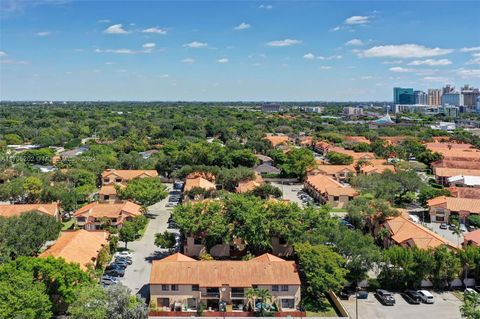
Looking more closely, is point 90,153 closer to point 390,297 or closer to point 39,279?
point 39,279

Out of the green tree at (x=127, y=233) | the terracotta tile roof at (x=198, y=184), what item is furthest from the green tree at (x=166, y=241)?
the terracotta tile roof at (x=198, y=184)

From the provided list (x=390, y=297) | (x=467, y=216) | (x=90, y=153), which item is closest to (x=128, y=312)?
(x=390, y=297)

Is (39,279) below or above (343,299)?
above

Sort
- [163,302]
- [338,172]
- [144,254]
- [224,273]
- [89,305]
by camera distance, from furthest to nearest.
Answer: [338,172] → [144,254] → [224,273] → [163,302] → [89,305]

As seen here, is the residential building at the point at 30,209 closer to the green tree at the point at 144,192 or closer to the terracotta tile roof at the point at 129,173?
the green tree at the point at 144,192

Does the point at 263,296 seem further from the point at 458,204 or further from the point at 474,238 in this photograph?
the point at 458,204

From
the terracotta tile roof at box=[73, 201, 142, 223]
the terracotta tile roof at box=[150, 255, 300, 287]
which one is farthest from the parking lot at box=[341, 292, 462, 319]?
the terracotta tile roof at box=[73, 201, 142, 223]

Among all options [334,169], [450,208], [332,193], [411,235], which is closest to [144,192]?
[332,193]

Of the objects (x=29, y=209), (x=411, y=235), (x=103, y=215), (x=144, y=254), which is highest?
(x=29, y=209)
